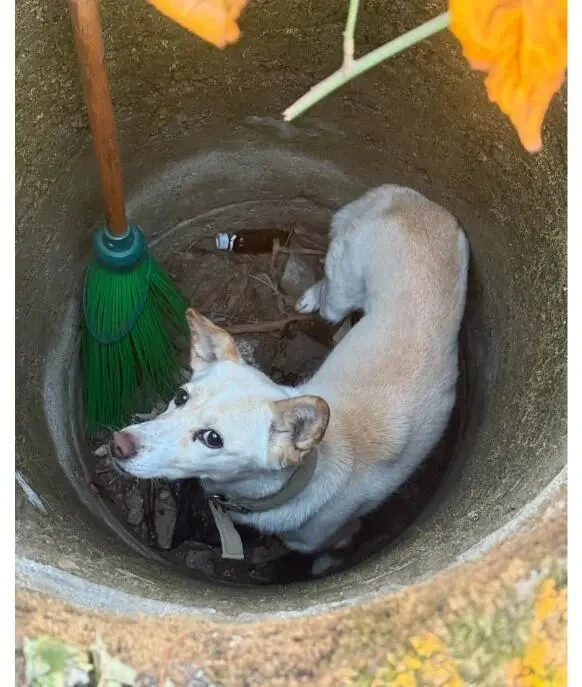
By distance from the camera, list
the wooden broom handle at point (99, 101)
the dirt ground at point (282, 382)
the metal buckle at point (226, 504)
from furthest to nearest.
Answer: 1. the dirt ground at point (282, 382)
2. the metal buckle at point (226, 504)
3. the wooden broom handle at point (99, 101)

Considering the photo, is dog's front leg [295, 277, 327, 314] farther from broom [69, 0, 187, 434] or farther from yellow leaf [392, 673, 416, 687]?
yellow leaf [392, 673, 416, 687]

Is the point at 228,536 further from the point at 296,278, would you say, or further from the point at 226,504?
the point at 296,278

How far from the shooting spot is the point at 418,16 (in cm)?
197

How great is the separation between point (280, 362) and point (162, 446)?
1.08 meters

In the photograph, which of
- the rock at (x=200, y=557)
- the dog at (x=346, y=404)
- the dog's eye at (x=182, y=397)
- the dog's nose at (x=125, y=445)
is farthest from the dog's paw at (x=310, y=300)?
the dog's nose at (x=125, y=445)

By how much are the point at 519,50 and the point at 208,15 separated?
818mm

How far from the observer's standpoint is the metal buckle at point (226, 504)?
2.15 m

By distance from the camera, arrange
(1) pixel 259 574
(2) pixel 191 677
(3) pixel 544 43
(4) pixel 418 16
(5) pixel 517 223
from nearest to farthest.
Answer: (2) pixel 191 677
(3) pixel 544 43
(4) pixel 418 16
(5) pixel 517 223
(1) pixel 259 574

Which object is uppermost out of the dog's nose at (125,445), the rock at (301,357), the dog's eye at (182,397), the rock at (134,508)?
the rock at (301,357)

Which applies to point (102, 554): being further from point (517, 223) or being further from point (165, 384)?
point (517, 223)

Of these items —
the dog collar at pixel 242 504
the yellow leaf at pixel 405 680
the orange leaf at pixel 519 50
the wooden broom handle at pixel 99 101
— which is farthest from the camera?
the dog collar at pixel 242 504

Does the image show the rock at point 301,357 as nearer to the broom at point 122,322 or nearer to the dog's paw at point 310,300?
the dog's paw at point 310,300

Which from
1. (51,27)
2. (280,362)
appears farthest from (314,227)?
(51,27)

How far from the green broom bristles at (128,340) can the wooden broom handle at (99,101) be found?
0.76ft
